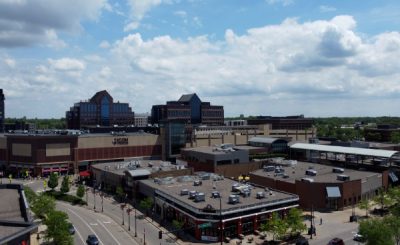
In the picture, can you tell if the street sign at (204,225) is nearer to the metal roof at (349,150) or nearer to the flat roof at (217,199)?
the flat roof at (217,199)

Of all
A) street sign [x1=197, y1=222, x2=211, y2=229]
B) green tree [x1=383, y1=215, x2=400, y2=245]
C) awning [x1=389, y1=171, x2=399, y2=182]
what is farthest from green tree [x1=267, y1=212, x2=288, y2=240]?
awning [x1=389, y1=171, x2=399, y2=182]

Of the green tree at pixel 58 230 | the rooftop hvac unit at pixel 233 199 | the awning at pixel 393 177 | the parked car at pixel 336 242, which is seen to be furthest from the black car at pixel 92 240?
the awning at pixel 393 177

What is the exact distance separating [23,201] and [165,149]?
107357 millimetres

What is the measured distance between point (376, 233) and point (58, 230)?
48320 millimetres

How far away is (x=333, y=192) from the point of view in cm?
9444

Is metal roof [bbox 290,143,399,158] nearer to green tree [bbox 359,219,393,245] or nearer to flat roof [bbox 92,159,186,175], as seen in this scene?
flat roof [bbox 92,159,186,175]

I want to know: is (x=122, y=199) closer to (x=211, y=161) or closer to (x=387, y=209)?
(x=211, y=161)

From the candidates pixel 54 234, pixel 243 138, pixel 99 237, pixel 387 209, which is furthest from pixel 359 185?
pixel 243 138

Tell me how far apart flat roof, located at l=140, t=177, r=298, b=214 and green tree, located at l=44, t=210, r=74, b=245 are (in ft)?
74.9

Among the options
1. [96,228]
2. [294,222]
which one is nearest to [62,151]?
[96,228]

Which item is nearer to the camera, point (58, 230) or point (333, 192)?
point (58, 230)

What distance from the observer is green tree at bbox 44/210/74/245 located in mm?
63719

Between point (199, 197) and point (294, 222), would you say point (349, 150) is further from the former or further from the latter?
point (199, 197)

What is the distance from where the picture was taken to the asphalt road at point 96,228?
73.8 metres
